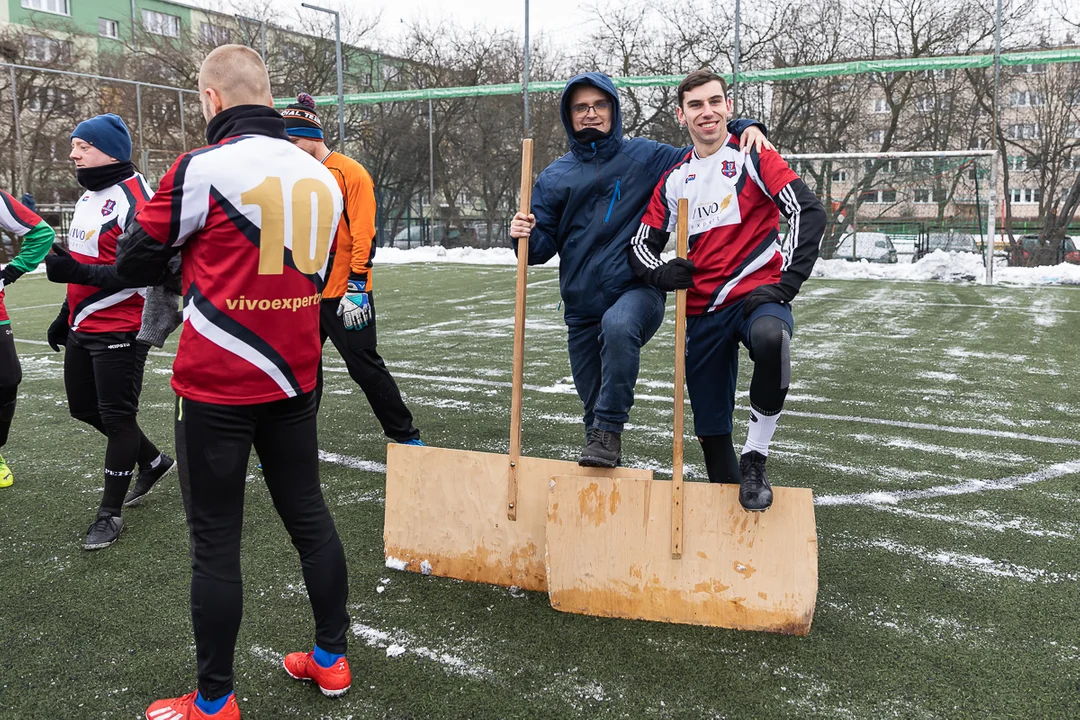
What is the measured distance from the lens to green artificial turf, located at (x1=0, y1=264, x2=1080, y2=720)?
2.59 metres

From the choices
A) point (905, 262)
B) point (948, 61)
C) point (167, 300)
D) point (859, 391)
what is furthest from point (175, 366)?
point (948, 61)

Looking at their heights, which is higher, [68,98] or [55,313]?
[68,98]

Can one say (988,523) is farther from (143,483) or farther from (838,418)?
(143,483)

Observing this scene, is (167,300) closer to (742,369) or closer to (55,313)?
(742,369)

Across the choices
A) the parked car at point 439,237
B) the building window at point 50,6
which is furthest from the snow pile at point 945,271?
the building window at point 50,6

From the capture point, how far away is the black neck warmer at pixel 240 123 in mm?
2338

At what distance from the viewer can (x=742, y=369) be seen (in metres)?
8.34

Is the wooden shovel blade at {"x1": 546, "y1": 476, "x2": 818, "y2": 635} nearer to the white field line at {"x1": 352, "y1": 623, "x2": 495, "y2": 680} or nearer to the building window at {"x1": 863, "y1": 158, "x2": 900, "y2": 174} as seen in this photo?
the white field line at {"x1": 352, "y1": 623, "x2": 495, "y2": 680}

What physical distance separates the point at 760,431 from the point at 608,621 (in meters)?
0.93

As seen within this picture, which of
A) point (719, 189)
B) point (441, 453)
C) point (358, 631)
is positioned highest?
point (719, 189)

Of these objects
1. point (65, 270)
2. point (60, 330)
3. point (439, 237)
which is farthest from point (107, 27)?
point (65, 270)

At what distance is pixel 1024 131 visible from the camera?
27203 millimetres

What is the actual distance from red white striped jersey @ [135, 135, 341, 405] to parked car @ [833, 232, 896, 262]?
1944 centimetres

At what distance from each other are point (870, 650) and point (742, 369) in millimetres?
5639
